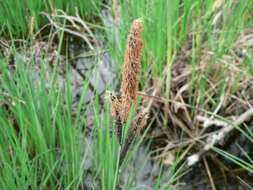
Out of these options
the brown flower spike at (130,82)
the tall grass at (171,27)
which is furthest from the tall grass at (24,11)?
the brown flower spike at (130,82)

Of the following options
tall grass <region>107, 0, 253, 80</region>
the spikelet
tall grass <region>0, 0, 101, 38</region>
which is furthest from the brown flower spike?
tall grass <region>0, 0, 101, 38</region>

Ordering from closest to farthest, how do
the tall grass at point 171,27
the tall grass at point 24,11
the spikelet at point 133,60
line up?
1. the spikelet at point 133,60
2. the tall grass at point 171,27
3. the tall grass at point 24,11

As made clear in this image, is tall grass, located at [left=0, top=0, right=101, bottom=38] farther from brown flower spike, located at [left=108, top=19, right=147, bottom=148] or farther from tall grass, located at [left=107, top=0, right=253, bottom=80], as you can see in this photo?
brown flower spike, located at [left=108, top=19, right=147, bottom=148]

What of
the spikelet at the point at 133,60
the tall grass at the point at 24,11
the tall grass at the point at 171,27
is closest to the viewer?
the spikelet at the point at 133,60

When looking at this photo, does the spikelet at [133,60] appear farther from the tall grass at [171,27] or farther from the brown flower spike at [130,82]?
the tall grass at [171,27]

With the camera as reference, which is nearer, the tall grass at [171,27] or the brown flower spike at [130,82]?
the brown flower spike at [130,82]

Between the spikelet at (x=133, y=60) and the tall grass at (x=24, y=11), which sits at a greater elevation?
the spikelet at (x=133, y=60)

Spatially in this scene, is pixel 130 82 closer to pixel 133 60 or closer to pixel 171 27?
pixel 133 60

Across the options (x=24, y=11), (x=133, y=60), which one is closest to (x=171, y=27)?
(x=24, y=11)

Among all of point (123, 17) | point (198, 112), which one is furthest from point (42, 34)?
point (198, 112)

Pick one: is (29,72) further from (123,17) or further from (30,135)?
(123,17)
